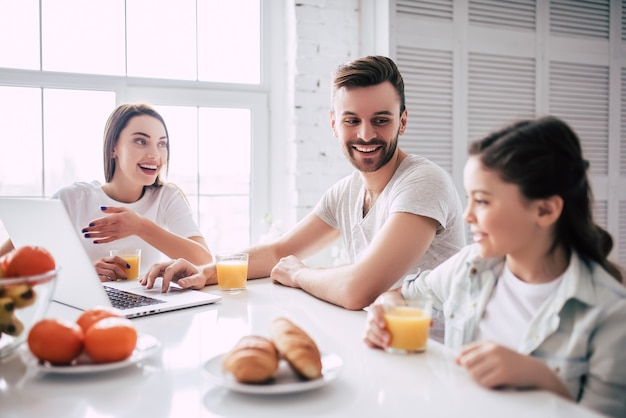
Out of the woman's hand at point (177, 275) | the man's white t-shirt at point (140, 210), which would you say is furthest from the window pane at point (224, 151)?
the woman's hand at point (177, 275)

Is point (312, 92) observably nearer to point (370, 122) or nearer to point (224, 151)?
point (224, 151)

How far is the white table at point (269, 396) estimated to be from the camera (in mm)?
770

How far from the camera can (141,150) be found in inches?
92.8

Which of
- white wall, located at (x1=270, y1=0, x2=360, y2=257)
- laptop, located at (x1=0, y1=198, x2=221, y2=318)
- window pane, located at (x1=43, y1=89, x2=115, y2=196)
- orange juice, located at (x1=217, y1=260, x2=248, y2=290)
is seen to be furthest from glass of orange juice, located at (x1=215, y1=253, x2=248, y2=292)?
window pane, located at (x1=43, y1=89, x2=115, y2=196)

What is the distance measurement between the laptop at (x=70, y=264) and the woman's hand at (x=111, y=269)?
197 mm

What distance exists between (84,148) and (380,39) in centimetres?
171

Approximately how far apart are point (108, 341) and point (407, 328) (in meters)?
0.50

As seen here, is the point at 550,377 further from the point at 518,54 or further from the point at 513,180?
the point at 518,54

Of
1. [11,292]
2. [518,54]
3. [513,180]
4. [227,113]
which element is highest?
[518,54]

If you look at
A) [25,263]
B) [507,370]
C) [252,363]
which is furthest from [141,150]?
[507,370]

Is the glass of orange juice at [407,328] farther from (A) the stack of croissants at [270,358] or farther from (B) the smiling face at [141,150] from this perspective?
(B) the smiling face at [141,150]

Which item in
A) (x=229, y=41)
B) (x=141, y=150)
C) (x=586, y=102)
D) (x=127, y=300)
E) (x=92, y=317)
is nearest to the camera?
(x=92, y=317)

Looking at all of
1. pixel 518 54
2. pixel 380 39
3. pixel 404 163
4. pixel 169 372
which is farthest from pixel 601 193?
pixel 169 372

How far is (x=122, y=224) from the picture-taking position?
184 cm
